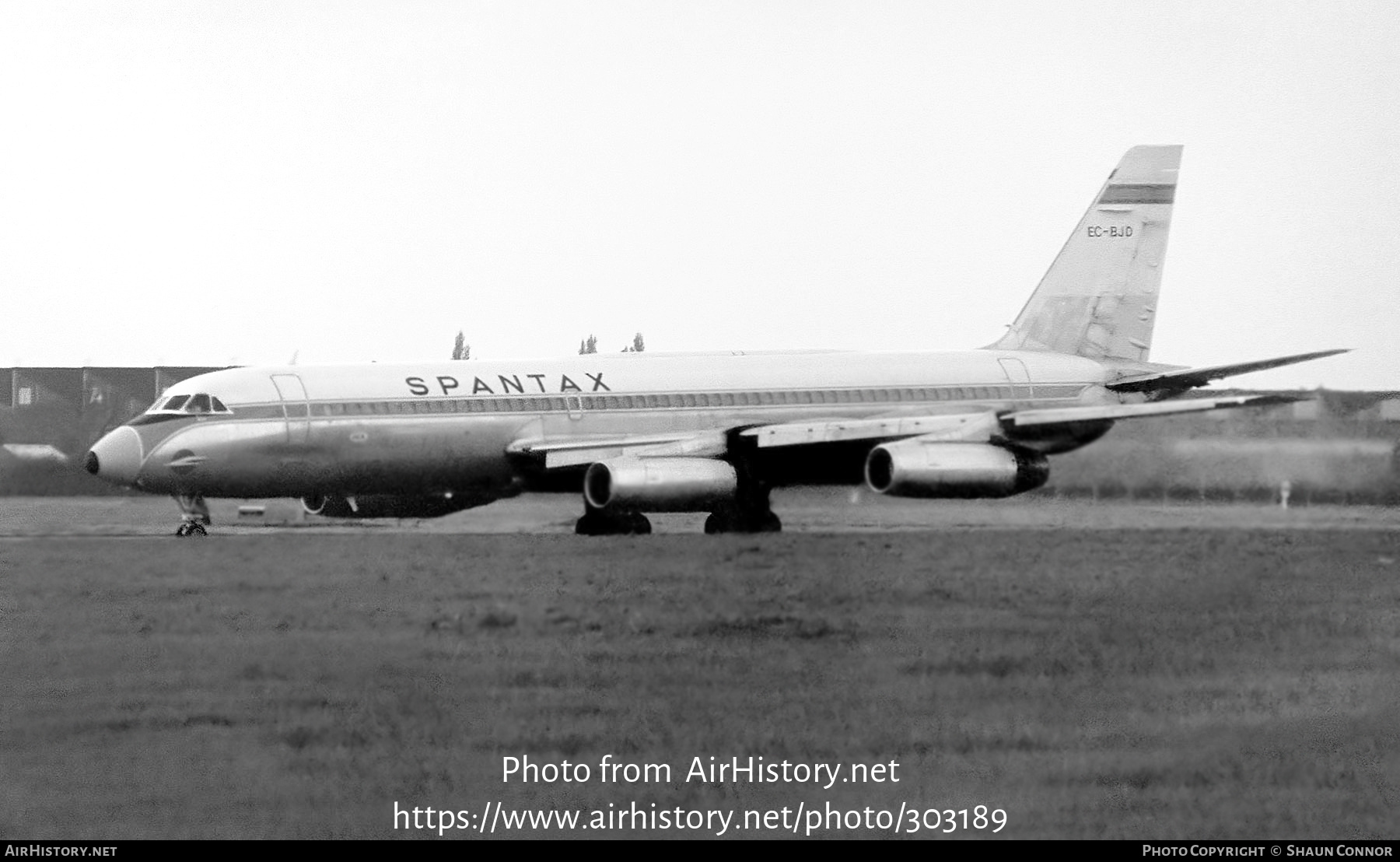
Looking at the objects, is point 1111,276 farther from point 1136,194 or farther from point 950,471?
point 950,471

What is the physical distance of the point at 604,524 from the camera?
30422 millimetres

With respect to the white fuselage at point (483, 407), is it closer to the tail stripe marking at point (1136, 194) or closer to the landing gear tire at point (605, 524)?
the landing gear tire at point (605, 524)

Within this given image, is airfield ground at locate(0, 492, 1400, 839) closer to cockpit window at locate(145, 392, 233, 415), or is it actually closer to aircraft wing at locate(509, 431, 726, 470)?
cockpit window at locate(145, 392, 233, 415)

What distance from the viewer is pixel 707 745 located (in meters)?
10.1

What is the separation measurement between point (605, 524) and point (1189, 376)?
35.3 feet

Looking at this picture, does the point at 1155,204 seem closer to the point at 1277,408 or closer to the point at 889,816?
the point at 1277,408

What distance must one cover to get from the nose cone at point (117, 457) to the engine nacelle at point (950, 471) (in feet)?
40.2

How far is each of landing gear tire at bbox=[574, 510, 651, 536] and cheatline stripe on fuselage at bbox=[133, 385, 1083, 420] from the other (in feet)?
7.32

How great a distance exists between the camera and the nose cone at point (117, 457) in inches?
1136

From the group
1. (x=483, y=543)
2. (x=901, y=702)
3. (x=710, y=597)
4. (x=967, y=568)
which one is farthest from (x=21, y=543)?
(x=901, y=702)

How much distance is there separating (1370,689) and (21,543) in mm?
15205

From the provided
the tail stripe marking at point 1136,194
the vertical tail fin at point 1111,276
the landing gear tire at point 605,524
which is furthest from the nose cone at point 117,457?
the tail stripe marking at point 1136,194

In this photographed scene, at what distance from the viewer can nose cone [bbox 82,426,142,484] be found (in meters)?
28.8

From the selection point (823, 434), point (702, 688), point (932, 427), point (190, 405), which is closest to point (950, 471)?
point (932, 427)
